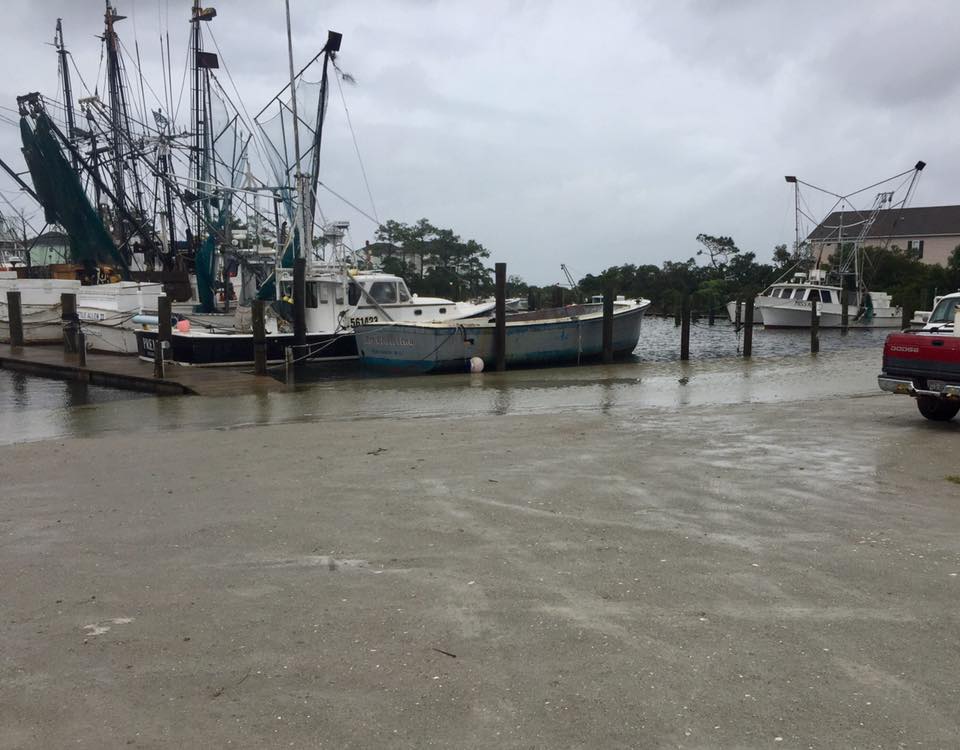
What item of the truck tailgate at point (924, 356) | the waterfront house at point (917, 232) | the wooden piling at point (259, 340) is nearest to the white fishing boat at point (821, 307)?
the waterfront house at point (917, 232)

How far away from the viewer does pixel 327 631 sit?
430 centimetres

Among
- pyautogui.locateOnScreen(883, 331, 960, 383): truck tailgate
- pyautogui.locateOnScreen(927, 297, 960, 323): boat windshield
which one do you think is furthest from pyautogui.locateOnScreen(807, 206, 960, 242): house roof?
pyautogui.locateOnScreen(883, 331, 960, 383): truck tailgate

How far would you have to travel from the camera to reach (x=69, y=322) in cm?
2639

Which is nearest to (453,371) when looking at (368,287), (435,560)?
(368,287)

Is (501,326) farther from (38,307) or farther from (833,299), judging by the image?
(833,299)

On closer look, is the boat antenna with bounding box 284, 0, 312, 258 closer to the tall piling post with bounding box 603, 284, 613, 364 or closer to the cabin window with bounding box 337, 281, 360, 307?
the cabin window with bounding box 337, 281, 360, 307

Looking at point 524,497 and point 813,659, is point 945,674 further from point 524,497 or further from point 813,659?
point 524,497

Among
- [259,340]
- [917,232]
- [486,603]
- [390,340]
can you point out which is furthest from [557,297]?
[917,232]

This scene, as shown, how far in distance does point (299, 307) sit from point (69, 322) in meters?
8.14

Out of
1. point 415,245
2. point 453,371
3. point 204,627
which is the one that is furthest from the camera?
point 415,245

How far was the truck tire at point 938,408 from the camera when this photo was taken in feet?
35.7

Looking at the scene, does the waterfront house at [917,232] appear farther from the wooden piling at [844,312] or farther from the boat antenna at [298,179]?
the boat antenna at [298,179]

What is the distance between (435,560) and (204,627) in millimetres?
1554

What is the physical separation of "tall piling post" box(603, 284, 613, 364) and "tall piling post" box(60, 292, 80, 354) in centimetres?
1618
